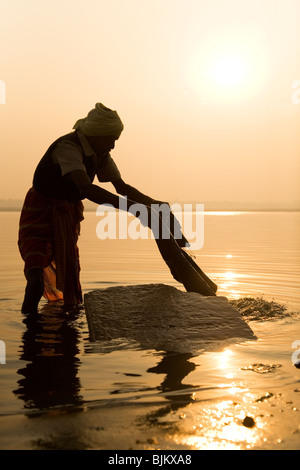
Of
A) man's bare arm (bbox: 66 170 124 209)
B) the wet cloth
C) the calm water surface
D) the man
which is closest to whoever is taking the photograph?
the calm water surface

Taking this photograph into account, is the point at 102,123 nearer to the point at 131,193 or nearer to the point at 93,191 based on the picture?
the point at 93,191

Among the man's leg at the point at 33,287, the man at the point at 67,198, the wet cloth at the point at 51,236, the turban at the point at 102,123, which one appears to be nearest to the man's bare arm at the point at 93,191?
the man at the point at 67,198

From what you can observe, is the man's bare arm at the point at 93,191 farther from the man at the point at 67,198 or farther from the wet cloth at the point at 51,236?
Answer: the wet cloth at the point at 51,236

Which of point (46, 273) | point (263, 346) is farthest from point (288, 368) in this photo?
point (46, 273)

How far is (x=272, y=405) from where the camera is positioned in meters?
3.20

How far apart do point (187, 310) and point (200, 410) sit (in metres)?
1.96

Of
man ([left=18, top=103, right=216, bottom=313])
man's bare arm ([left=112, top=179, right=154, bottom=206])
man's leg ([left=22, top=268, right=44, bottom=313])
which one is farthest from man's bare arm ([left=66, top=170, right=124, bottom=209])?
man's leg ([left=22, top=268, right=44, bottom=313])

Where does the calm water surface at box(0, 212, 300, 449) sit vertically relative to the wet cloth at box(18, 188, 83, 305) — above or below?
below

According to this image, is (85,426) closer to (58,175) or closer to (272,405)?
(272,405)

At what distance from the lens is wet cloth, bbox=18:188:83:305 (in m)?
6.04

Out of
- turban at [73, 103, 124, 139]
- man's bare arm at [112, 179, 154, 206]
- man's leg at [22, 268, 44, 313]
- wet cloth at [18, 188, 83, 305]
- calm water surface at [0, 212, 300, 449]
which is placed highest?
turban at [73, 103, 124, 139]

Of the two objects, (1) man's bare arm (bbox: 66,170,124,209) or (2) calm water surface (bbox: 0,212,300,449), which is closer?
(2) calm water surface (bbox: 0,212,300,449)

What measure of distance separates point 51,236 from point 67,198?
0.46 metres

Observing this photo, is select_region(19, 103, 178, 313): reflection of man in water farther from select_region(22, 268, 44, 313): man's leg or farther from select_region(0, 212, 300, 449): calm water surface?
select_region(0, 212, 300, 449): calm water surface
